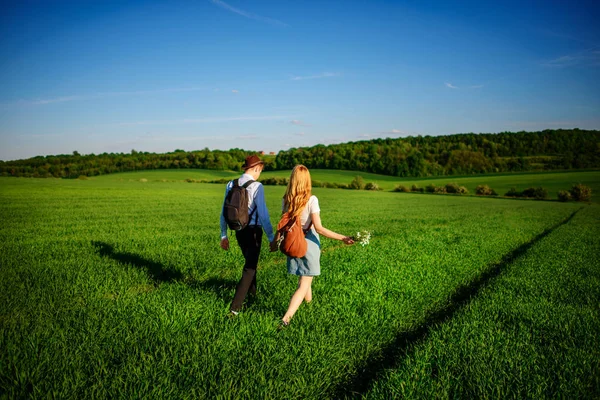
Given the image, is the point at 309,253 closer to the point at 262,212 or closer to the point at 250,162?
the point at 262,212

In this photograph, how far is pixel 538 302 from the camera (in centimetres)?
595

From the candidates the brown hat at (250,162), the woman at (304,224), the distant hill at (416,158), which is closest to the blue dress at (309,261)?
the woman at (304,224)

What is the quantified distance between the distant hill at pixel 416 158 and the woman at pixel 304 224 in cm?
8314

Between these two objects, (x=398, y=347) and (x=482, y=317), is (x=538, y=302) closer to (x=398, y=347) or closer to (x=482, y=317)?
(x=482, y=317)

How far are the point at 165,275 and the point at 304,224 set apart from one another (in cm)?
432

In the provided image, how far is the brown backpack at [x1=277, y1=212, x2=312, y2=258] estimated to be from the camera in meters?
4.36

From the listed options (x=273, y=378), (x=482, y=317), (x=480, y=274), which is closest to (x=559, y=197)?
(x=480, y=274)

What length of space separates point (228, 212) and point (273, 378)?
224 centimetres

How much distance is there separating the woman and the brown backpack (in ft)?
0.36

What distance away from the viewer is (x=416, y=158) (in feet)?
294

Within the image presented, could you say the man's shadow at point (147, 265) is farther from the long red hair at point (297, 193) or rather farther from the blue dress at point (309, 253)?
the long red hair at point (297, 193)

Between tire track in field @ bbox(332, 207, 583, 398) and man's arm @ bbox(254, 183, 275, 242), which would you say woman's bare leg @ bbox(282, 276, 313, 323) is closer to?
man's arm @ bbox(254, 183, 275, 242)

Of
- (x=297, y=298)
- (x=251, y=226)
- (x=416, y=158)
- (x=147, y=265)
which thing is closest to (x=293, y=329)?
(x=297, y=298)

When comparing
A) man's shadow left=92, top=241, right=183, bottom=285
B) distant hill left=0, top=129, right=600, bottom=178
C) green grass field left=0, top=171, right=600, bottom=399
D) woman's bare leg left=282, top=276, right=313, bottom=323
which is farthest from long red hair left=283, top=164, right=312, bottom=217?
distant hill left=0, top=129, right=600, bottom=178
